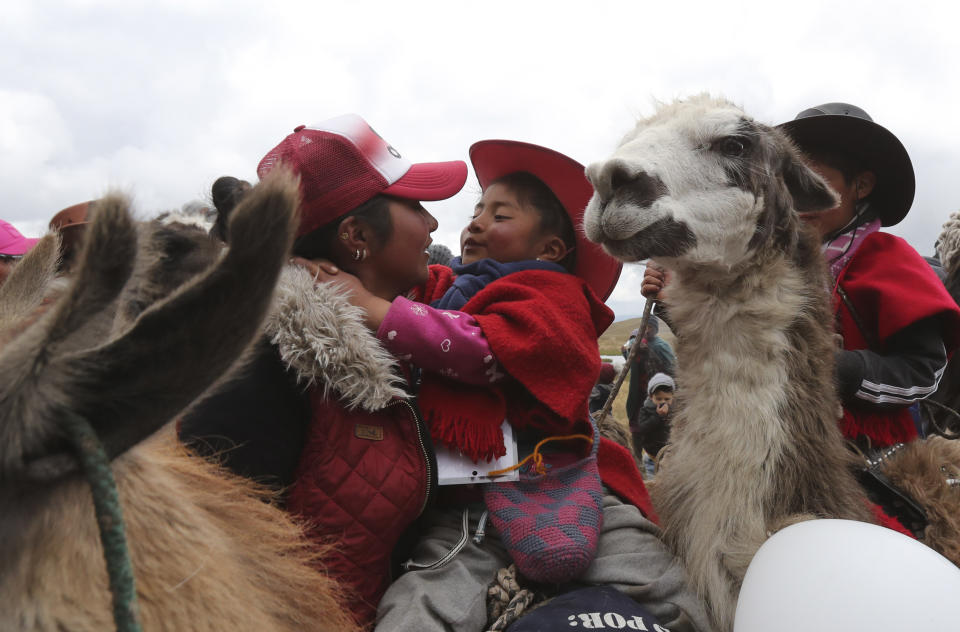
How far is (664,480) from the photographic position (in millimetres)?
1718

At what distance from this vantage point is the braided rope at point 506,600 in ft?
4.25

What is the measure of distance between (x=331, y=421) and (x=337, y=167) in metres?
0.61

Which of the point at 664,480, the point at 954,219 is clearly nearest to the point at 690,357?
the point at 664,480

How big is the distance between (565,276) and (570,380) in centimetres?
34

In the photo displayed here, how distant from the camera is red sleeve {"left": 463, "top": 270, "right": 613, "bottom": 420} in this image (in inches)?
56.4

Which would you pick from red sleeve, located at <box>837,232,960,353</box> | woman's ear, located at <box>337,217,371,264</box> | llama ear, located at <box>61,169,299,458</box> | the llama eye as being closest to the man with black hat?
red sleeve, located at <box>837,232,960,353</box>

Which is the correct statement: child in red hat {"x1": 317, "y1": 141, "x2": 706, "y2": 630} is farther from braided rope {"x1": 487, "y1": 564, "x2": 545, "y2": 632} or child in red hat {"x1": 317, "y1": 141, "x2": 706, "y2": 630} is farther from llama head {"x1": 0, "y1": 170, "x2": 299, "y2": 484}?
llama head {"x1": 0, "y1": 170, "x2": 299, "y2": 484}

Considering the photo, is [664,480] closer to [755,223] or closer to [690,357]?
[690,357]

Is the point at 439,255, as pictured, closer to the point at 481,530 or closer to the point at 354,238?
the point at 354,238

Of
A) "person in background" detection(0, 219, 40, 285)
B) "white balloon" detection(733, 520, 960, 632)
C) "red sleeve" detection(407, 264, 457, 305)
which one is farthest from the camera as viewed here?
"person in background" detection(0, 219, 40, 285)

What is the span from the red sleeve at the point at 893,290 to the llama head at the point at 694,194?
591mm

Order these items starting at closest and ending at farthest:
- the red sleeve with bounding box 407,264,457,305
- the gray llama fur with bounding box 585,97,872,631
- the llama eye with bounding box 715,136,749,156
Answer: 1. the gray llama fur with bounding box 585,97,872,631
2. the llama eye with bounding box 715,136,749,156
3. the red sleeve with bounding box 407,264,457,305

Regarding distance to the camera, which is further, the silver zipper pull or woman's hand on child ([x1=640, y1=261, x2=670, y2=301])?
woman's hand on child ([x1=640, y1=261, x2=670, y2=301])

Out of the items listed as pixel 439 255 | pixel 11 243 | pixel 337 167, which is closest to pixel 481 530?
pixel 337 167
